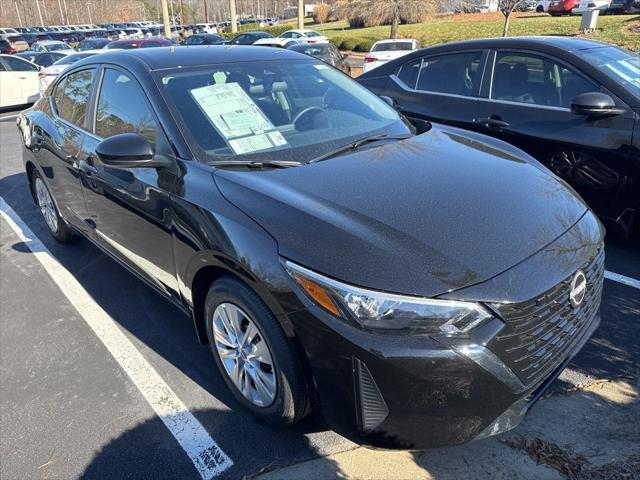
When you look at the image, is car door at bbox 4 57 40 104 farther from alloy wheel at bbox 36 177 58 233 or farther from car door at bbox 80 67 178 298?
car door at bbox 80 67 178 298

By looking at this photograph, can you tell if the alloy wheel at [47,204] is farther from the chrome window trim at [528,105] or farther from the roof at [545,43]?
the roof at [545,43]

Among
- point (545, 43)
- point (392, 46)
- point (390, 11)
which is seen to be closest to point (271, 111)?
point (545, 43)

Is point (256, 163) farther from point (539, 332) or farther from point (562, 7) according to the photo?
point (562, 7)

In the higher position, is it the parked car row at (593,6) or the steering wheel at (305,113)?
the parked car row at (593,6)

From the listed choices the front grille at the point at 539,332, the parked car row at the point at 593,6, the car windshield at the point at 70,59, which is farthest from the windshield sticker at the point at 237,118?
the parked car row at the point at 593,6

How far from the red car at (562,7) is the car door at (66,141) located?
36.6 metres

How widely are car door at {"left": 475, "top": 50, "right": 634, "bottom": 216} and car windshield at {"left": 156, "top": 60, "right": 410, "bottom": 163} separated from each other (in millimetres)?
1440

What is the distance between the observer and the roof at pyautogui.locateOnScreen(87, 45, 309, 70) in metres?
3.05

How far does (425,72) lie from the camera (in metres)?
5.15

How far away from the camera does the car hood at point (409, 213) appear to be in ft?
6.18

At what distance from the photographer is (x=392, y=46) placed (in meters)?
19.9

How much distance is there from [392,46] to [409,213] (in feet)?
63.9

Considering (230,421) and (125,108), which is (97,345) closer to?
(230,421)

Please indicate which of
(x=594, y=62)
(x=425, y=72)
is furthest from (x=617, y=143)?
(x=425, y=72)
